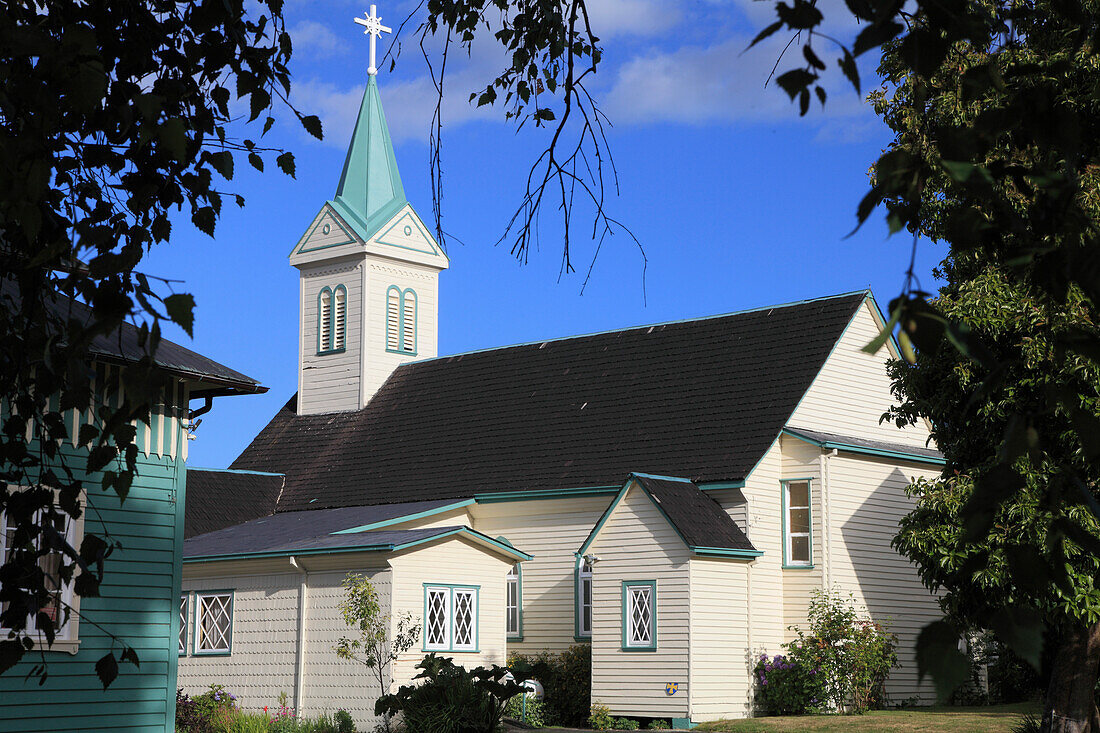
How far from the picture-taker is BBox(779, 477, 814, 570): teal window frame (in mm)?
23219

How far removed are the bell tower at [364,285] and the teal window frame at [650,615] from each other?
13195mm

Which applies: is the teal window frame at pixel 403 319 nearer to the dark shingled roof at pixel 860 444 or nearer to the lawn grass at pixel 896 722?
the dark shingled roof at pixel 860 444

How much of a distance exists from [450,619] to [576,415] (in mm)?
6519

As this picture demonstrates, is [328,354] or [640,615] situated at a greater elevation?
[328,354]

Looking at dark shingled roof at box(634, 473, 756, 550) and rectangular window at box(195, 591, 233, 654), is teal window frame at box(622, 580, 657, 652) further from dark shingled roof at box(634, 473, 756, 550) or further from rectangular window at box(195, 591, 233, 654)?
rectangular window at box(195, 591, 233, 654)

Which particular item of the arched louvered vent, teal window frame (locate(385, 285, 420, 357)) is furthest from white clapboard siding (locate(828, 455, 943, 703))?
the arched louvered vent

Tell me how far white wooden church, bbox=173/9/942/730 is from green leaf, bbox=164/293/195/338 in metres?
17.7

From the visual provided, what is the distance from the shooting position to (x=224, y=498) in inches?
1161

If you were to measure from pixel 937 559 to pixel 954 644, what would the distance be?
14495 millimetres

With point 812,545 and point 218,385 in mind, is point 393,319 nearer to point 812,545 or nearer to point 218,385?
point 812,545

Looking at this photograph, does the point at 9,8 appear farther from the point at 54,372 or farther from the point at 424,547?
the point at 424,547

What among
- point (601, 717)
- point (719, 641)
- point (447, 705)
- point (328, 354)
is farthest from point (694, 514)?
point (328, 354)

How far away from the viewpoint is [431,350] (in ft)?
115

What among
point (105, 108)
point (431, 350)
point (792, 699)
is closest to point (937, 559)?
point (792, 699)
